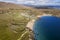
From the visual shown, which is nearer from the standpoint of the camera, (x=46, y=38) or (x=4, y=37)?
(x=4, y=37)

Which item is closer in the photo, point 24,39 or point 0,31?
point 24,39

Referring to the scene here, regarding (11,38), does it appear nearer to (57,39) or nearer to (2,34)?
(2,34)

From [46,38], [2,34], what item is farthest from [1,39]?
[46,38]

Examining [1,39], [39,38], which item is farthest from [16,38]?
[39,38]

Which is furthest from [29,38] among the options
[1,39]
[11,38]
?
[1,39]

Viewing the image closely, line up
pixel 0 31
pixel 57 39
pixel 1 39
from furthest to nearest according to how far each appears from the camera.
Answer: pixel 0 31 < pixel 57 39 < pixel 1 39

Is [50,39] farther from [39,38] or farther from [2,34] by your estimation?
[2,34]

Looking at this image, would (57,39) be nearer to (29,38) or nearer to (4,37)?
(29,38)

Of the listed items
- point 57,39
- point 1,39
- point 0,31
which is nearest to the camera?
point 1,39
